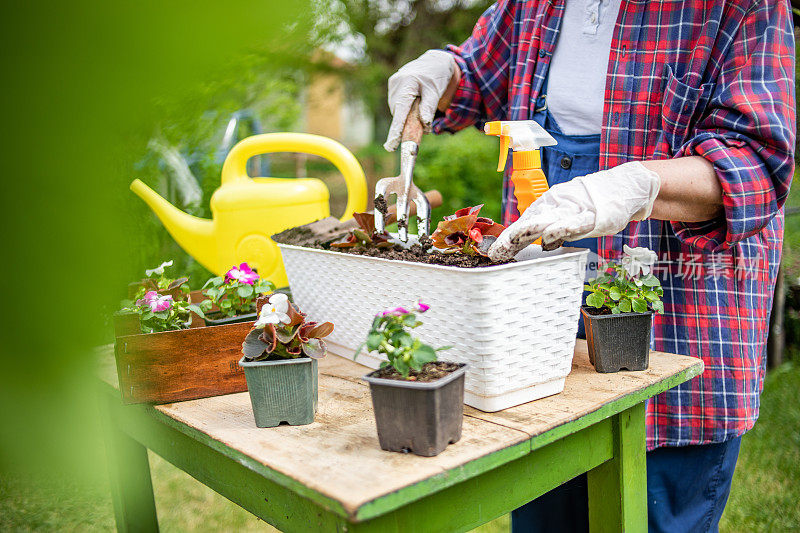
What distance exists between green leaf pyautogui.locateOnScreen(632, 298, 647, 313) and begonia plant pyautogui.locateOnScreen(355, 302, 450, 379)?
478 mm

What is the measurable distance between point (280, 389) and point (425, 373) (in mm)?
237

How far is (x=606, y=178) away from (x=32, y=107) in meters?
1.13

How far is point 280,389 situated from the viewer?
1.00 m

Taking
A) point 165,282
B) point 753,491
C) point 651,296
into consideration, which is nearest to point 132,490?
point 165,282

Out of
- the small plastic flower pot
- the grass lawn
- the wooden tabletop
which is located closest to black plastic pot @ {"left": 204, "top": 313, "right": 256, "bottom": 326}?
the wooden tabletop

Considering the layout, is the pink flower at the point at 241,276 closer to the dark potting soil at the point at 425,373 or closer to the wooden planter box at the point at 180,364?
the wooden planter box at the point at 180,364

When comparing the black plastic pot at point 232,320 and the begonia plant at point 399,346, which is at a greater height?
the begonia plant at point 399,346

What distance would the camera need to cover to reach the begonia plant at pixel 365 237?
51.3 inches

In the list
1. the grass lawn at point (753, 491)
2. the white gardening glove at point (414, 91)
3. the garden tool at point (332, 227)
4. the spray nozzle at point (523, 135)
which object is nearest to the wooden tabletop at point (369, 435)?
the garden tool at point (332, 227)

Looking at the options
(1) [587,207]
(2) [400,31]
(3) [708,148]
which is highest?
(2) [400,31]

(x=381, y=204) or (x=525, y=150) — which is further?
(x=381, y=204)

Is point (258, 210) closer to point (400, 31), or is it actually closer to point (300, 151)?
point (300, 151)

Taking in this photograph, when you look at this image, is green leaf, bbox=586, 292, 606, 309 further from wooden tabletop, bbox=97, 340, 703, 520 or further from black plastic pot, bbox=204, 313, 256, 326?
black plastic pot, bbox=204, 313, 256, 326

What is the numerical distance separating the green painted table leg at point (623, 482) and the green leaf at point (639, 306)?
18 centimetres
